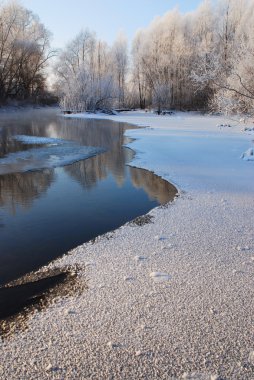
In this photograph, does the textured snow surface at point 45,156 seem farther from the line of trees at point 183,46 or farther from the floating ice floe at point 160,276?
the line of trees at point 183,46

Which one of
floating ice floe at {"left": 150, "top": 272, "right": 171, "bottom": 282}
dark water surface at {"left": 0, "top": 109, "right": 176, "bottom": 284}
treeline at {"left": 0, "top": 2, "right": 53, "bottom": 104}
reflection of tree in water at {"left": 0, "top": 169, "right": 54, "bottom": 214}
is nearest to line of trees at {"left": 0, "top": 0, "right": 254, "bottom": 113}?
treeline at {"left": 0, "top": 2, "right": 53, "bottom": 104}

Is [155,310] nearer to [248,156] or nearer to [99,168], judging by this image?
[99,168]

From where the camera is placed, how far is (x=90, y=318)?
10.3ft

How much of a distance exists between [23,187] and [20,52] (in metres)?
42.2

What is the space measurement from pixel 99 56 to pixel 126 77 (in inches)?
199

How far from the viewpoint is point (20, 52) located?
44562mm

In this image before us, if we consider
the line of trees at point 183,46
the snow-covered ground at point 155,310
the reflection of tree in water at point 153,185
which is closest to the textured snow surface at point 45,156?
the reflection of tree in water at point 153,185

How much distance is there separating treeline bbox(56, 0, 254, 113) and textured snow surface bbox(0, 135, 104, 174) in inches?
812

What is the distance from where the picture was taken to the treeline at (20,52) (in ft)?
138

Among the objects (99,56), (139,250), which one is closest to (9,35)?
(99,56)

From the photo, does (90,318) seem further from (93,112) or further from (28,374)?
(93,112)

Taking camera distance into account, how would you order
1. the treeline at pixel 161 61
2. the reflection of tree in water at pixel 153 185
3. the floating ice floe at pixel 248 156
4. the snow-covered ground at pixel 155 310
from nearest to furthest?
the snow-covered ground at pixel 155 310 < the reflection of tree in water at pixel 153 185 < the floating ice floe at pixel 248 156 < the treeline at pixel 161 61

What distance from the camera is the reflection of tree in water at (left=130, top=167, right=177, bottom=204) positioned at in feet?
24.1

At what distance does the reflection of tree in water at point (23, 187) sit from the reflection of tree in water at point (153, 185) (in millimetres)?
2181
